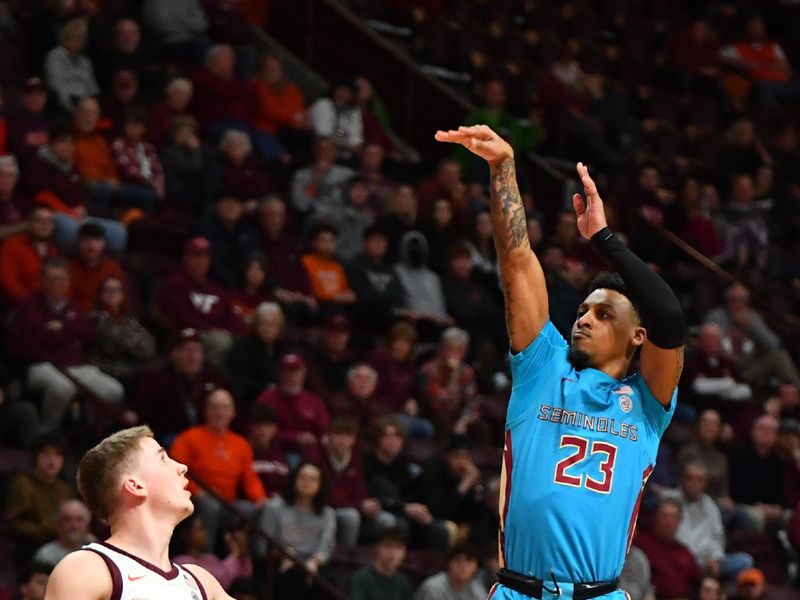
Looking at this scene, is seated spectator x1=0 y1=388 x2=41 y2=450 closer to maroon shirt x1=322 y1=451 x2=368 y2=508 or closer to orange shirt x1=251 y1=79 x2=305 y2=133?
maroon shirt x1=322 y1=451 x2=368 y2=508

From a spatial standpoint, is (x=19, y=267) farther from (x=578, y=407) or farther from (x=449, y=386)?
(x=578, y=407)

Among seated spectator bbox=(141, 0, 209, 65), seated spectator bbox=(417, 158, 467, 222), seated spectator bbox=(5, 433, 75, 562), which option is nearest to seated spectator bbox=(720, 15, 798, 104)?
seated spectator bbox=(417, 158, 467, 222)

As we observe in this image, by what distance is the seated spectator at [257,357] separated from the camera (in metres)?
11.2

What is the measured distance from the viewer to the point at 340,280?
42.4 feet

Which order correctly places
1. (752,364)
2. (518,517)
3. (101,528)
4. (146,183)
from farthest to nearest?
(752,364) < (146,183) < (101,528) < (518,517)

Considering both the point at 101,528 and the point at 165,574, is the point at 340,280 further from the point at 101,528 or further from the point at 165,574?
the point at 165,574

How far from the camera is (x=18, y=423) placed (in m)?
9.95

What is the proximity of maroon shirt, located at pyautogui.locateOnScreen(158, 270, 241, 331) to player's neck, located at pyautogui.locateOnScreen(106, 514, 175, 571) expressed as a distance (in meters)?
6.62

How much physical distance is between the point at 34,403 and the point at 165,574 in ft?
18.2

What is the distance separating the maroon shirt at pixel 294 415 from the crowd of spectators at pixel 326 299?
0.05 ft

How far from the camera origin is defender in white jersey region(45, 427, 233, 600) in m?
4.64

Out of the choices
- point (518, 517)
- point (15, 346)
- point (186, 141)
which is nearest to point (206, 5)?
point (186, 141)

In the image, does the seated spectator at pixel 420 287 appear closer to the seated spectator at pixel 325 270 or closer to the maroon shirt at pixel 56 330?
the seated spectator at pixel 325 270

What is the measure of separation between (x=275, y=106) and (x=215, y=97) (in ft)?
2.79
